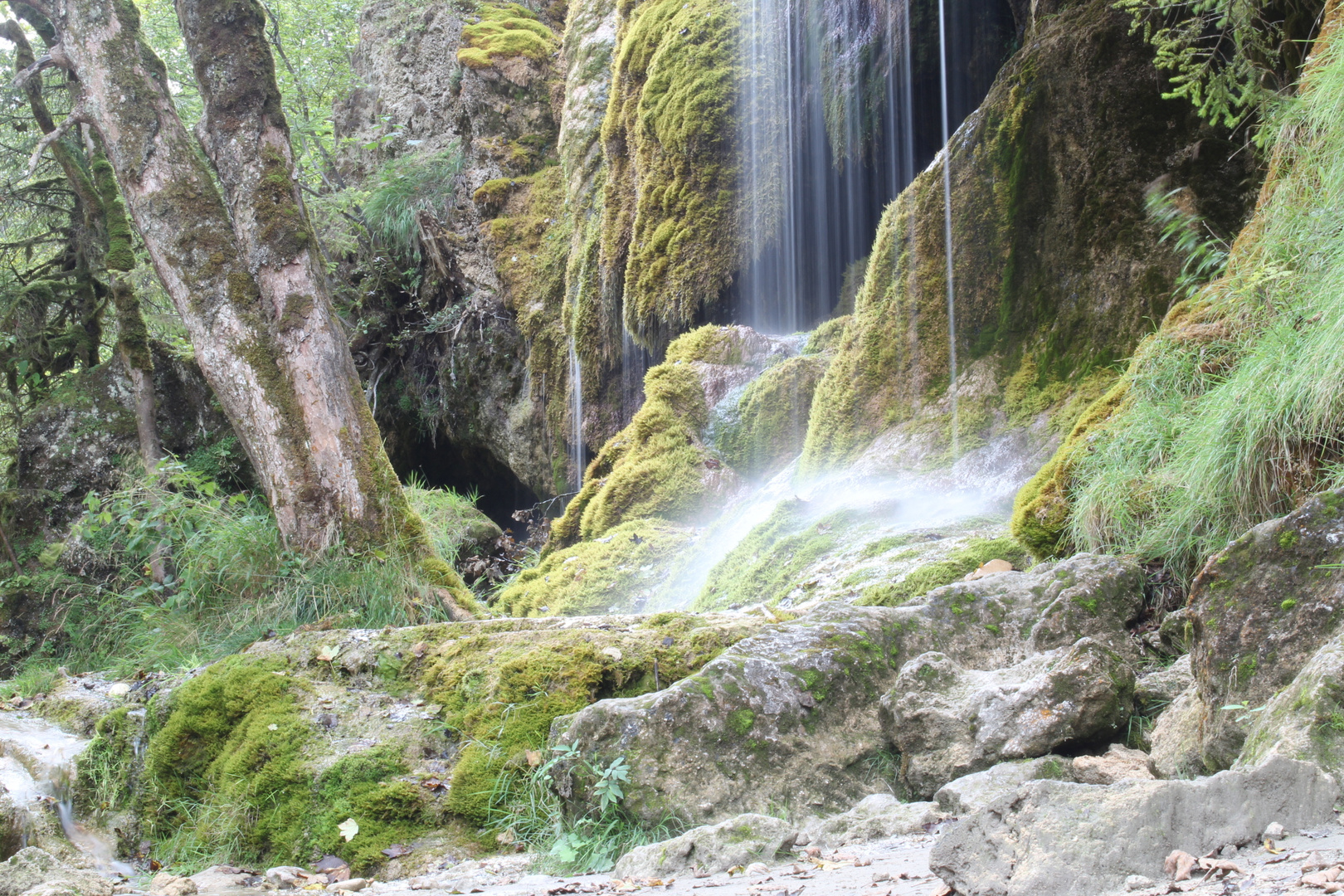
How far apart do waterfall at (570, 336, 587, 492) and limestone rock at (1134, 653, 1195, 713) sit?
8.22 meters

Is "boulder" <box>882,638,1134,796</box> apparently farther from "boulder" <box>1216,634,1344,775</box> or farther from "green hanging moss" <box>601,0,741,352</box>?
"green hanging moss" <box>601,0,741,352</box>

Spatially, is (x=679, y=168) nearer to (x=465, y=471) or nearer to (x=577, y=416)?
(x=577, y=416)

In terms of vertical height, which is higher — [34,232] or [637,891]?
[34,232]

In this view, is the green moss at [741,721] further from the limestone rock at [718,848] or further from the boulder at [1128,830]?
the boulder at [1128,830]

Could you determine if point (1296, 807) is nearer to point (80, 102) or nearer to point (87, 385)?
point (80, 102)

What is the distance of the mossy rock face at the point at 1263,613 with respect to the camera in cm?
227

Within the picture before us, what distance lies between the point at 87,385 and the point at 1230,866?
10.5m

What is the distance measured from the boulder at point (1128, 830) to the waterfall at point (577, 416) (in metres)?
9.24

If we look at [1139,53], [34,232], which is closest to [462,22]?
[34,232]

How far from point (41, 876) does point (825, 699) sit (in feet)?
7.42

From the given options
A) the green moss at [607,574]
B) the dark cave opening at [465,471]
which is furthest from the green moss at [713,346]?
the dark cave opening at [465,471]

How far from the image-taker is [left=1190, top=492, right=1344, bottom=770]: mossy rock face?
227cm

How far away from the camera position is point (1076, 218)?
17.3 ft

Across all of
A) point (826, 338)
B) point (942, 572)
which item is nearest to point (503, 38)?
point (826, 338)
